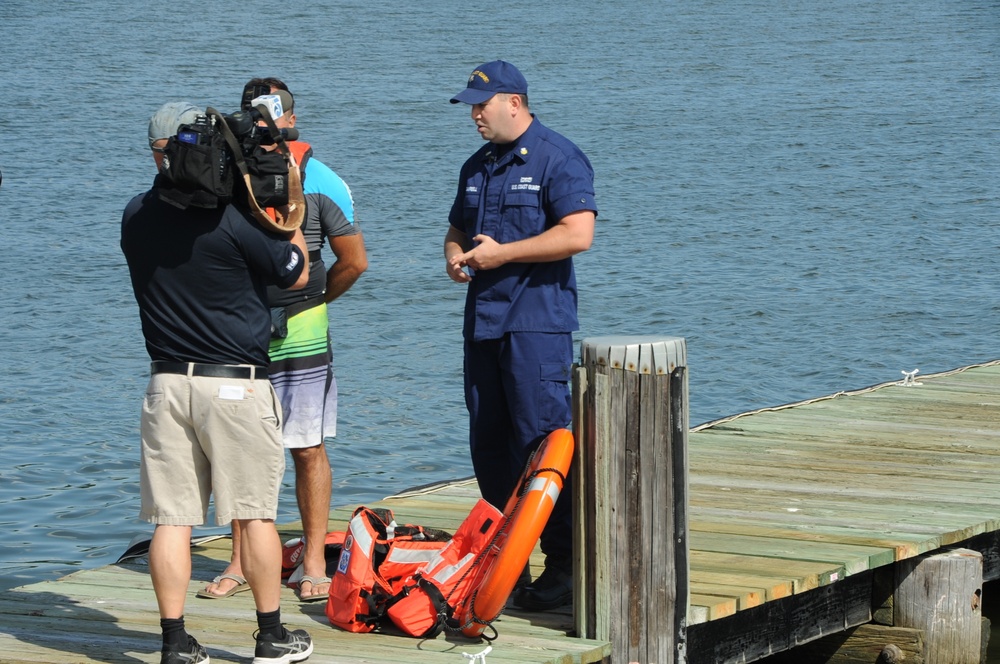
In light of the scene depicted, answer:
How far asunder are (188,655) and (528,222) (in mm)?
1789

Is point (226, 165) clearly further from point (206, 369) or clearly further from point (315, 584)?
point (315, 584)

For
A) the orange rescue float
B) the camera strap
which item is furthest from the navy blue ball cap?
the orange rescue float

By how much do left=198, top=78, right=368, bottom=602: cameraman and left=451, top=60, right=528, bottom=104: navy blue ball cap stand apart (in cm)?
57

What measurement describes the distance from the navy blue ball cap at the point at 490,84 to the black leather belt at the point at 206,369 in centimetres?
128

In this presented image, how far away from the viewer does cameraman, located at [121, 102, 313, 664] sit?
4602mm

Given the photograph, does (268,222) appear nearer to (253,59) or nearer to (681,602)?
(681,602)

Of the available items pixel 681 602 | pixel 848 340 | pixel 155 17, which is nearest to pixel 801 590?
pixel 681 602

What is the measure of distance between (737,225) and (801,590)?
17.5m

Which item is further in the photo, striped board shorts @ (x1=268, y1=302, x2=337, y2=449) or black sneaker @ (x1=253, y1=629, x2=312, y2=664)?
striped board shorts @ (x1=268, y1=302, x2=337, y2=449)

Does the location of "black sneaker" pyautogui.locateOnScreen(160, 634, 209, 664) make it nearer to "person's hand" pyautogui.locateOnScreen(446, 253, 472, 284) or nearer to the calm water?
"person's hand" pyautogui.locateOnScreen(446, 253, 472, 284)

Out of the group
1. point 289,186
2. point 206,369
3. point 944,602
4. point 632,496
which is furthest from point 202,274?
point 944,602

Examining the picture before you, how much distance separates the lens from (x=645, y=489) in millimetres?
4965

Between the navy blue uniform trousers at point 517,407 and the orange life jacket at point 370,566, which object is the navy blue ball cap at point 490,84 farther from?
the orange life jacket at point 370,566

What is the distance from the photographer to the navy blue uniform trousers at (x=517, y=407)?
5.36 meters
